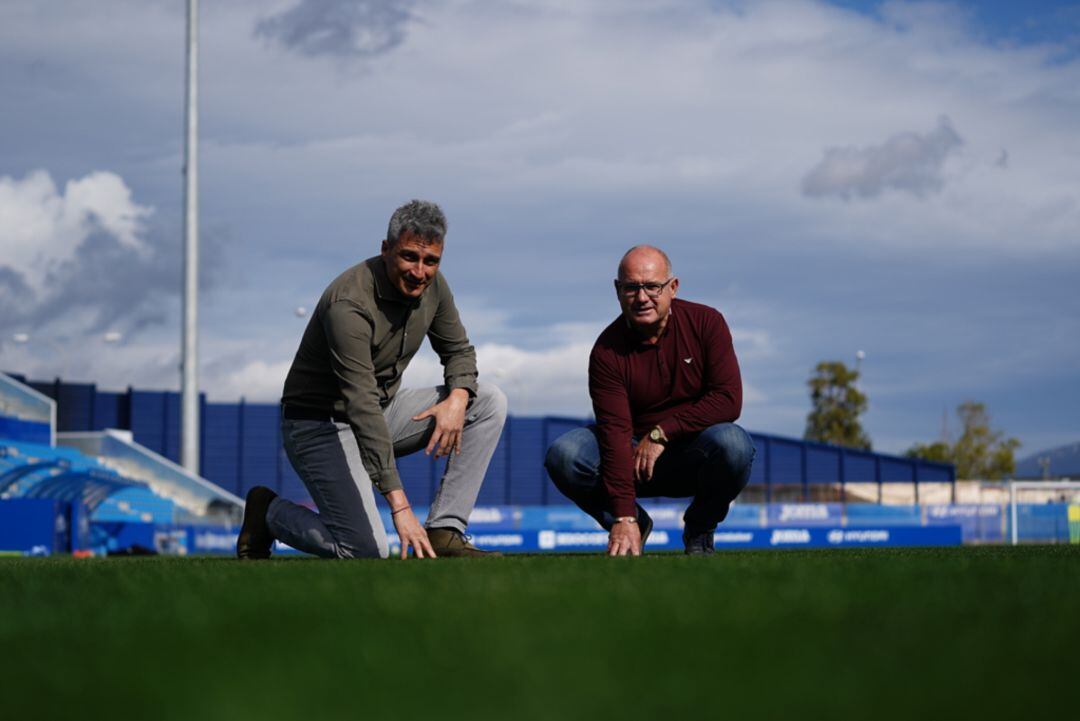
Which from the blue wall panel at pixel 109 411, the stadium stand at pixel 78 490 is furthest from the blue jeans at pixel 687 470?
the blue wall panel at pixel 109 411

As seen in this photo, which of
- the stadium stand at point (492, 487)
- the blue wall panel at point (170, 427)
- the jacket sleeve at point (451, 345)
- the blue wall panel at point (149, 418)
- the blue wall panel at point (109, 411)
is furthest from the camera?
the blue wall panel at point (170, 427)

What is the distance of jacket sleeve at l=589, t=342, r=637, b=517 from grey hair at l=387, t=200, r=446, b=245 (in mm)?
1180

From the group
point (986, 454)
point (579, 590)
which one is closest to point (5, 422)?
point (579, 590)

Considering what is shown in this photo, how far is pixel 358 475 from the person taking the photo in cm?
617

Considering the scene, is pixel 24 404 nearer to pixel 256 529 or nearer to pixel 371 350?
pixel 256 529

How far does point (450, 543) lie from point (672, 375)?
1411 mm

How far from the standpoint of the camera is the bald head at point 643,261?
590cm

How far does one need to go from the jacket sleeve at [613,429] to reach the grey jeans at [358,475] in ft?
1.69

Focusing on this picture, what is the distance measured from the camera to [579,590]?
3.14m

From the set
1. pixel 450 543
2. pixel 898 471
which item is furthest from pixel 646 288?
pixel 898 471

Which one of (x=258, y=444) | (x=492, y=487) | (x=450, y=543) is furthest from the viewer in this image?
(x=492, y=487)

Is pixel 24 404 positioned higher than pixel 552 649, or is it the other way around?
pixel 24 404

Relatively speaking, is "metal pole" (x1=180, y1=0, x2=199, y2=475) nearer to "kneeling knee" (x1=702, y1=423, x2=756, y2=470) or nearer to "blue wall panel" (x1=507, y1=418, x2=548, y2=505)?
"blue wall panel" (x1=507, y1=418, x2=548, y2=505)

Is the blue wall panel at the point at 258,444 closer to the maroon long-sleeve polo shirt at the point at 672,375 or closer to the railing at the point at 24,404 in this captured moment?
the railing at the point at 24,404
